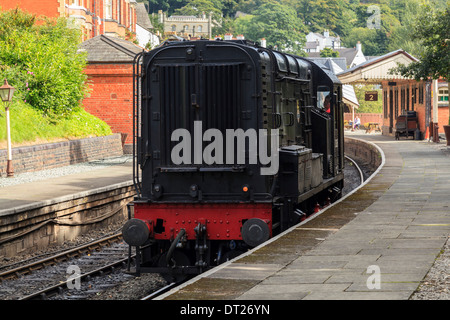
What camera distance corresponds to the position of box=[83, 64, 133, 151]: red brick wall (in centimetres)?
3238

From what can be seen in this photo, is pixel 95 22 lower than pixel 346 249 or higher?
higher

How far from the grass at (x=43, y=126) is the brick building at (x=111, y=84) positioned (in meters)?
1.20

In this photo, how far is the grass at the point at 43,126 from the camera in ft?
81.2

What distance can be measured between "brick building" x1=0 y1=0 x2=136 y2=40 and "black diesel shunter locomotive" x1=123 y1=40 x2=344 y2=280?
27852 mm

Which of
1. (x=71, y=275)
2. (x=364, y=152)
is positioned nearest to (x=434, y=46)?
(x=364, y=152)

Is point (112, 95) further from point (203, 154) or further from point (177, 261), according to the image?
point (177, 261)

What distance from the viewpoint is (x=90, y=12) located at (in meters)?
49.3

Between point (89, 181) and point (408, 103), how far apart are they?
30.9 m

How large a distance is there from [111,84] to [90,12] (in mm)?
18257

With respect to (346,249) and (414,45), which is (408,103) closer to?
(346,249)

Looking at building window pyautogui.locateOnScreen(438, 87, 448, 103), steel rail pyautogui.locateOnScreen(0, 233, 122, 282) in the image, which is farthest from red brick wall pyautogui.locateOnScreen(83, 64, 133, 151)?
building window pyautogui.locateOnScreen(438, 87, 448, 103)

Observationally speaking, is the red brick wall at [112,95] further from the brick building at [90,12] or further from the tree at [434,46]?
the tree at [434,46]
